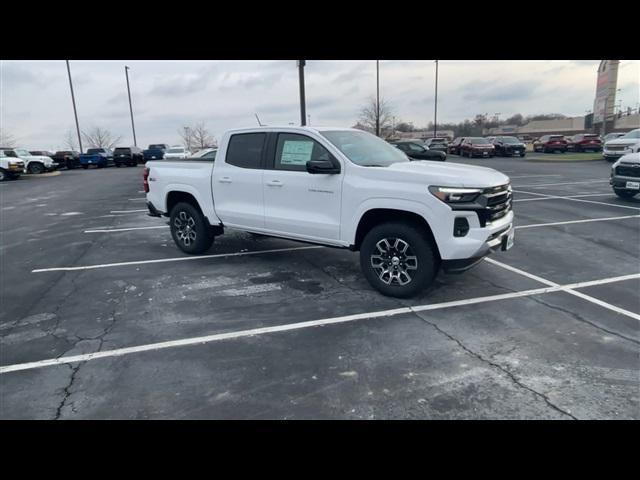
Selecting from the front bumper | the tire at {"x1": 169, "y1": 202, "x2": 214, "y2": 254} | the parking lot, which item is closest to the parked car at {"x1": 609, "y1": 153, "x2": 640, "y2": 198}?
the parking lot

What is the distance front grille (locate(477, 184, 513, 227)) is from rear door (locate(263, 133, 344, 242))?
1628 millimetres

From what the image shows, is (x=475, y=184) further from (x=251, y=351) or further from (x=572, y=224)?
(x=572, y=224)

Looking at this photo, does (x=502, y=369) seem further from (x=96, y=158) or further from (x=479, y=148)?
(x=96, y=158)

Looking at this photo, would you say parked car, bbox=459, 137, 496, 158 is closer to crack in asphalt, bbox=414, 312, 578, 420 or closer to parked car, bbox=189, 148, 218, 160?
parked car, bbox=189, 148, 218, 160

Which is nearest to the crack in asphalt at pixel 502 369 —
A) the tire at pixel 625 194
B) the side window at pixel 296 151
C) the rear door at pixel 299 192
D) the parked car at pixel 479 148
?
the rear door at pixel 299 192

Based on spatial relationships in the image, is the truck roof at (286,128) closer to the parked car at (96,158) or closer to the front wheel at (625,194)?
the front wheel at (625,194)

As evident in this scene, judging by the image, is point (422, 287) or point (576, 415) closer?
point (576, 415)

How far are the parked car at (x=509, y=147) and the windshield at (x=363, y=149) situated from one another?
3083 cm

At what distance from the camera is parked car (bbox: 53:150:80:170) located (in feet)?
119

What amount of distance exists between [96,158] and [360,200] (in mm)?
37808

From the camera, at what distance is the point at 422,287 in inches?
185

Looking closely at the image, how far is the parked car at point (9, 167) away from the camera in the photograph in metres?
→ 24.7
